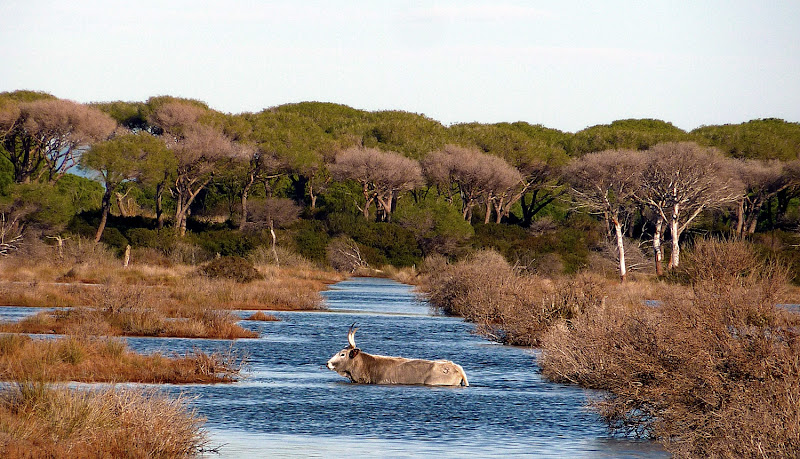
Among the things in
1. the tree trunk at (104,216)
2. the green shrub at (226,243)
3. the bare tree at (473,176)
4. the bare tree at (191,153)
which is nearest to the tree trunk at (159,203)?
the bare tree at (191,153)

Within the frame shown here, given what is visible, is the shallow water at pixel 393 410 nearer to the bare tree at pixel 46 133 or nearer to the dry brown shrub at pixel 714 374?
the dry brown shrub at pixel 714 374

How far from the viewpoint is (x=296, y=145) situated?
9069cm

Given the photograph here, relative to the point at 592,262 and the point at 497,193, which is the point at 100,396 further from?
the point at 497,193

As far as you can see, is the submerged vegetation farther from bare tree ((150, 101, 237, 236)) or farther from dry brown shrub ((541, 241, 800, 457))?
bare tree ((150, 101, 237, 236))

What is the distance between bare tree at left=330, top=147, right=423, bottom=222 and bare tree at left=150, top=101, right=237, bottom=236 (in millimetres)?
10021

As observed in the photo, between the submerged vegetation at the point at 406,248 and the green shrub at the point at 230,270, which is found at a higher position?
the submerged vegetation at the point at 406,248

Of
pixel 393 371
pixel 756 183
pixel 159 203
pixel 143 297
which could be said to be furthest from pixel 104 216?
pixel 393 371

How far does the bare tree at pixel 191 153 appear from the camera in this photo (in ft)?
261

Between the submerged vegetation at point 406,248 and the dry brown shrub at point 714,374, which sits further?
the submerged vegetation at point 406,248

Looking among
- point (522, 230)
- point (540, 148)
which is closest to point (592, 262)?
point (522, 230)

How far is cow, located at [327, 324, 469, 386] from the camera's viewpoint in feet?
70.3

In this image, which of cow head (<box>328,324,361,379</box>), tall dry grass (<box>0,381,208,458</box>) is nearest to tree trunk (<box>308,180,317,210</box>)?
cow head (<box>328,324,361,379</box>)

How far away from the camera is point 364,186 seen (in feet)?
301

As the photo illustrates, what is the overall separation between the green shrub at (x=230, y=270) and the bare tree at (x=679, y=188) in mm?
26651
